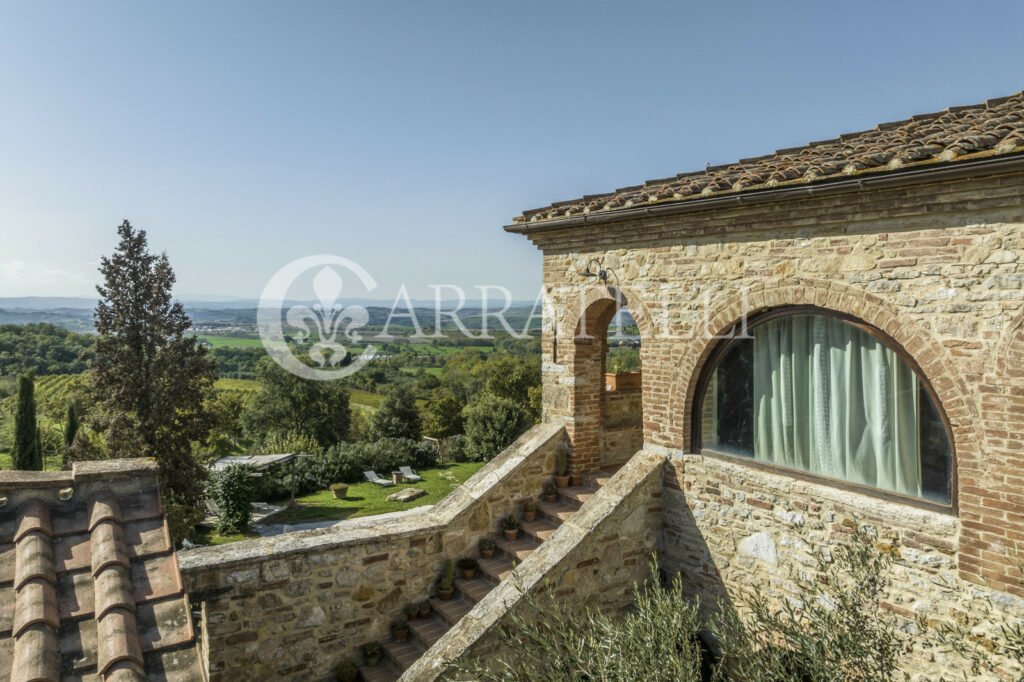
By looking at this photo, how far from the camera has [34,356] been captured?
53406 mm

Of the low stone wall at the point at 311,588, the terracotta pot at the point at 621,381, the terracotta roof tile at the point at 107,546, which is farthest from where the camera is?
the terracotta pot at the point at 621,381

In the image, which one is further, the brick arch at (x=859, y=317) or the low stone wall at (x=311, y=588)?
the low stone wall at (x=311, y=588)

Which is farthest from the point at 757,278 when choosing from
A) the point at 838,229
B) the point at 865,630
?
the point at 865,630

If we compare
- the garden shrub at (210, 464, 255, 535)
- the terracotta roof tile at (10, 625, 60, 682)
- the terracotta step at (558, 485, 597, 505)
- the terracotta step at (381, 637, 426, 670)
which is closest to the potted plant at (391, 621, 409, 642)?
the terracotta step at (381, 637, 426, 670)

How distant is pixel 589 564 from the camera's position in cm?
602

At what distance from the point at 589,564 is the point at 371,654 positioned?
8.44ft

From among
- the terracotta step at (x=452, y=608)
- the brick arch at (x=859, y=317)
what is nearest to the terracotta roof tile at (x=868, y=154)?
the brick arch at (x=859, y=317)

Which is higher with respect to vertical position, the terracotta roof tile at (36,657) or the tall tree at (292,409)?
the terracotta roof tile at (36,657)

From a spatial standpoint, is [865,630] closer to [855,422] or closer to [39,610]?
[855,422]

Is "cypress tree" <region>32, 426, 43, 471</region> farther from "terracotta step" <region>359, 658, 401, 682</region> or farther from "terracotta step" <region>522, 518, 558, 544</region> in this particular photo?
"terracotta step" <region>522, 518, 558, 544</region>

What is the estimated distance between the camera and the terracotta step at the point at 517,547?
22.9 feet

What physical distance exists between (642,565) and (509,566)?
1590mm

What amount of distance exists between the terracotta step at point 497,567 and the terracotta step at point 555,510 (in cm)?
82

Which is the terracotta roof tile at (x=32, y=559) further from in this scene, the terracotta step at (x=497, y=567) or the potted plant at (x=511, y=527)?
the potted plant at (x=511, y=527)
